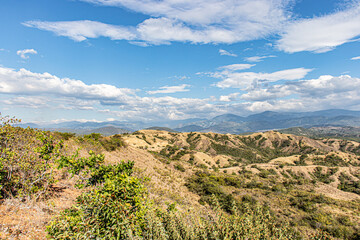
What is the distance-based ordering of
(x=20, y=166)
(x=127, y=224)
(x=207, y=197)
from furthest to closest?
(x=207, y=197), (x=20, y=166), (x=127, y=224)

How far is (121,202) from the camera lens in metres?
7.71

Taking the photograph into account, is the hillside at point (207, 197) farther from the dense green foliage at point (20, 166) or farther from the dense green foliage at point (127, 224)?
the dense green foliage at point (20, 166)

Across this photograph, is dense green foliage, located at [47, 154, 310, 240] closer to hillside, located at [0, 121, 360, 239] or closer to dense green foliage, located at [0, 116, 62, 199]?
hillside, located at [0, 121, 360, 239]

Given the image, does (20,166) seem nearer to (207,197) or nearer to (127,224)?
(127,224)

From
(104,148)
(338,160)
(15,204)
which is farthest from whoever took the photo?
(338,160)

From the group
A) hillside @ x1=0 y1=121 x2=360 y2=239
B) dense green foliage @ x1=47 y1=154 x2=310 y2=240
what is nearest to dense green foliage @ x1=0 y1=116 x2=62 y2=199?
hillside @ x1=0 y1=121 x2=360 y2=239

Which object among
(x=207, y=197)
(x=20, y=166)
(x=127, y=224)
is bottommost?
(x=207, y=197)

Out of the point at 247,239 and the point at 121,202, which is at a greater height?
the point at 121,202

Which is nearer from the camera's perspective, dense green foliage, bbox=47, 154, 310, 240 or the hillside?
dense green foliage, bbox=47, 154, 310, 240

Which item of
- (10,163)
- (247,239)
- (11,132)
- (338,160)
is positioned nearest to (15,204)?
(10,163)

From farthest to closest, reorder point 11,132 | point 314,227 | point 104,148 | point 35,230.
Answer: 1. point 104,148
2. point 314,227
3. point 11,132
4. point 35,230

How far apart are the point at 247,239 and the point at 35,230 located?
10.6 metres

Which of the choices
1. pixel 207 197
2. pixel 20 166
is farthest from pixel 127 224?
pixel 207 197

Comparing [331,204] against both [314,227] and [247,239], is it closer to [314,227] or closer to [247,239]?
[314,227]
